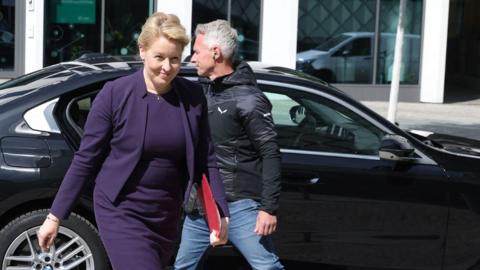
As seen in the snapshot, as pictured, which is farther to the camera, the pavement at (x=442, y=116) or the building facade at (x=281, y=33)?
the building facade at (x=281, y=33)

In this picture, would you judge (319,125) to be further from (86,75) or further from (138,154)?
(138,154)

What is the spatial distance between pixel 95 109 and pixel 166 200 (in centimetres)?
46

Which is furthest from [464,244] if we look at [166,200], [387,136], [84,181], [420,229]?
[84,181]

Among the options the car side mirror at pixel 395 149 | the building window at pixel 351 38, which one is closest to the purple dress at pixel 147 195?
the car side mirror at pixel 395 149

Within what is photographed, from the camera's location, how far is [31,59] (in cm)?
1755

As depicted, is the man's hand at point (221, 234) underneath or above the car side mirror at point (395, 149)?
underneath

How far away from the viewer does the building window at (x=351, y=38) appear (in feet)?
58.4

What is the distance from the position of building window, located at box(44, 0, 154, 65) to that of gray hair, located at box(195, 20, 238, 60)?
1405 cm

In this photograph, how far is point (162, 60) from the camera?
3084mm

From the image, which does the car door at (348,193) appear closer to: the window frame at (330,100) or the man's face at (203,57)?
the window frame at (330,100)

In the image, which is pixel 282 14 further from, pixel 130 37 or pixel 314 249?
pixel 314 249

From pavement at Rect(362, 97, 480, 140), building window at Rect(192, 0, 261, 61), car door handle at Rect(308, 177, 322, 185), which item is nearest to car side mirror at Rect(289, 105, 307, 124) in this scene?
car door handle at Rect(308, 177, 322, 185)

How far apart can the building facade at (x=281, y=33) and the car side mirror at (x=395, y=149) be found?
42.1 feet

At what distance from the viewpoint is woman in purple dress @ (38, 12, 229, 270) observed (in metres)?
3.10
